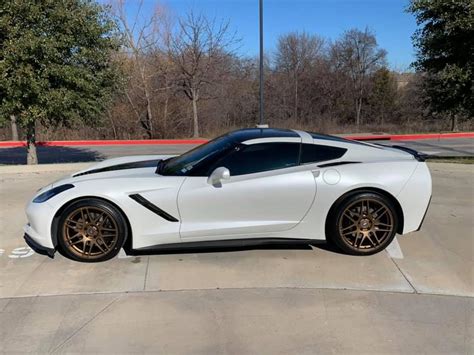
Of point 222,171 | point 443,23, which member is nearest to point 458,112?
point 443,23

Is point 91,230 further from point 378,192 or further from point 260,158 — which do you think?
point 378,192

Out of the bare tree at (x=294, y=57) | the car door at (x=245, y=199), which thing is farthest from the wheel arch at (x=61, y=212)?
the bare tree at (x=294, y=57)

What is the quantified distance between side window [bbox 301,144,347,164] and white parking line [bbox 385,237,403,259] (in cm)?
112

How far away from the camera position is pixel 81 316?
11.1ft

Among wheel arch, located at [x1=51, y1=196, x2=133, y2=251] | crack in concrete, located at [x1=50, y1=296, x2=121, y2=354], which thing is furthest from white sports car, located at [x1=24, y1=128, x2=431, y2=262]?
crack in concrete, located at [x1=50, y1=296, x2=121, y2=354]

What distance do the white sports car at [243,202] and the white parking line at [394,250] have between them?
186 mm

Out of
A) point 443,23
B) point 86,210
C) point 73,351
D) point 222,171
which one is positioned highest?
point 443,23

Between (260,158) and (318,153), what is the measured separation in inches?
23.8

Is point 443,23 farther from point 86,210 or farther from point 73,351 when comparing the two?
point 73,351

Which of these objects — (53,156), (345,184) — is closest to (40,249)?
(345,184)

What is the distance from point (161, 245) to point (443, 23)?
10294mm

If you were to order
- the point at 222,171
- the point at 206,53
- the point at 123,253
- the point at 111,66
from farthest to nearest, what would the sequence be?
the point at 206,53
the point at 111,66
the point at 123,253
the point at 222,171

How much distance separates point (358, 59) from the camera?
125 feet

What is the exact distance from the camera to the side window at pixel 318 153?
4.64 meters
